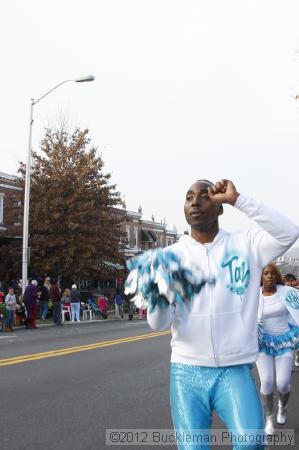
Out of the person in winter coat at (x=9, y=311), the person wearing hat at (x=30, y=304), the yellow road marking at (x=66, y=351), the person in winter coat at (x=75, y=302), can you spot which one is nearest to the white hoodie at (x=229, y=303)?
the yellow road marking at (x=66, y=351)

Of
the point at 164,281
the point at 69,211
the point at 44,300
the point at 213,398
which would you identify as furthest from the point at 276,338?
the point at 69,211

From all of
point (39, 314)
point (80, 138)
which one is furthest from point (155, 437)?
point (80, 138)

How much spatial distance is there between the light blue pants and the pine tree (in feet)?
97.6

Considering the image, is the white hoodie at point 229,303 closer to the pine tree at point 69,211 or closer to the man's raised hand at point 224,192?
the man's raised hand at point 224,192

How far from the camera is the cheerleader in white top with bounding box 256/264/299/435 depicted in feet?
20.0

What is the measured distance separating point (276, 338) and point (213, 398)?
3.39 meters

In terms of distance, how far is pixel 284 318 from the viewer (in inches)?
251

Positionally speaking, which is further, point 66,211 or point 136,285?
point 66,211

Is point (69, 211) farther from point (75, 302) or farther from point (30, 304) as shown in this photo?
point (30, 304)

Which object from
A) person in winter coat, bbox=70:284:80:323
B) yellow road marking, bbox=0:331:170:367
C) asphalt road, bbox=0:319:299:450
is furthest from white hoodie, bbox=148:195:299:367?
person in winter coat, bbox=70:284:80:323

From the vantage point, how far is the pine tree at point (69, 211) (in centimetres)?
3306

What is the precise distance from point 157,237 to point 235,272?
66.4m

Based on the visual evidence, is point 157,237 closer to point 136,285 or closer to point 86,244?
point 86,244

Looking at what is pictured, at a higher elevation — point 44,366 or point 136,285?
point 136,285
